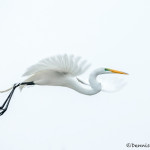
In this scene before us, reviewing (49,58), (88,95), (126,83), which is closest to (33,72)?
(49,58)

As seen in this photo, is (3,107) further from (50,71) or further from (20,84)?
(50,71)

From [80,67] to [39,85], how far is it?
79cm

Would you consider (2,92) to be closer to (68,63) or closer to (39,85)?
(39,85)

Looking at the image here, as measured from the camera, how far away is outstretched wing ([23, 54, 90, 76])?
24.1ft

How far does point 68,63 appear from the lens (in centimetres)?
747

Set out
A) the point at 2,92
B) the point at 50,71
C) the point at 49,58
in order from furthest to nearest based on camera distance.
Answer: the point at 2,92, the point at 50,71, the point at 49,58

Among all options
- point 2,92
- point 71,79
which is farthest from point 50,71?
point 2,92

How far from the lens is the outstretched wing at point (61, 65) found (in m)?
7.34

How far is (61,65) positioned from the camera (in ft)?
24.7

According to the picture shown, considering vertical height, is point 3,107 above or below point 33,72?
below

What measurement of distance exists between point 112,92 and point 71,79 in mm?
662

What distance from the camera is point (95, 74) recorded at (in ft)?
25.9

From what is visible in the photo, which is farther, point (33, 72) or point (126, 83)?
point (126, 83)

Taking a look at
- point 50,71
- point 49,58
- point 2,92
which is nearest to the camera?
point 49,58
